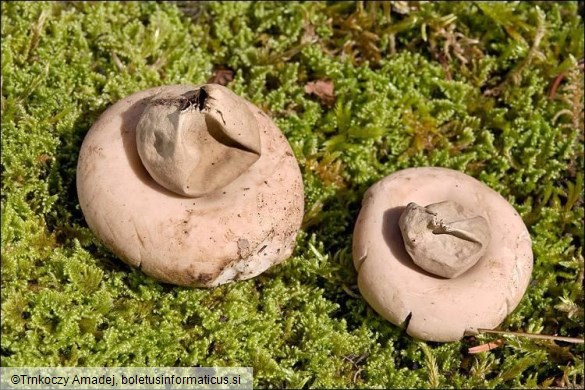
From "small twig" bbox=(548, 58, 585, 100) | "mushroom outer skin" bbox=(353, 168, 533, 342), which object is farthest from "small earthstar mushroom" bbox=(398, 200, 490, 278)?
"small twig" bbox=(548, 58, 585, 100)

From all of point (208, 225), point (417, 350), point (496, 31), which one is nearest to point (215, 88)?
point (208, 225)

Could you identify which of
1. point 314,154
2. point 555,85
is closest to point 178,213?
point 314,154

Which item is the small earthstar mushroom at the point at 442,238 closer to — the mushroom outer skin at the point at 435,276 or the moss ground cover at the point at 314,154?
the mushroom outer skin at the point at 435,276

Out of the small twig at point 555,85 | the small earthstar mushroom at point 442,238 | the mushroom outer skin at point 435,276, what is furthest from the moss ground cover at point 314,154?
the small earthstar mushroom at point 442,238

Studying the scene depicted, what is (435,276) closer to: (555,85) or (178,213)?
(178,213)

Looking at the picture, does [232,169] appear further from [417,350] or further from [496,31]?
[496,31]

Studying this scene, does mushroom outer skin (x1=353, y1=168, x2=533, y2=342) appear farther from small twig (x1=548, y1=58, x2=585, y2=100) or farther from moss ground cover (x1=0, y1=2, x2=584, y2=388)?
small twig (x1=548, y1=58, x2=585, y2=100)
